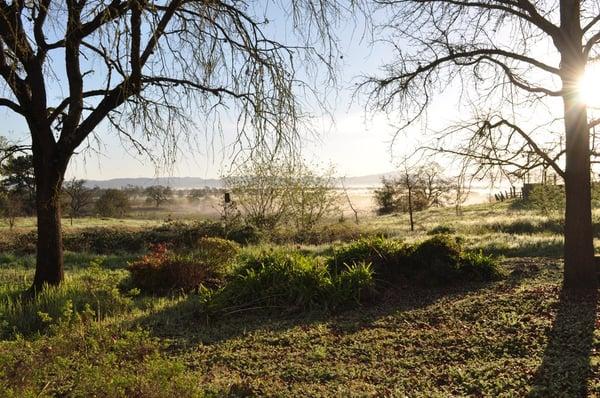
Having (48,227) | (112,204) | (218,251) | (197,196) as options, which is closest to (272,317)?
(218,251)

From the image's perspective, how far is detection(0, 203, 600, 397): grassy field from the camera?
3.55m

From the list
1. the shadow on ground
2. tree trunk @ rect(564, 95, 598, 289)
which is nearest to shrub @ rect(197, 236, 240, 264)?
the shadow on ground

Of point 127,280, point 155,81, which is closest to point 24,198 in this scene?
point 127,280

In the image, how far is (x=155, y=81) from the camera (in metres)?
6.67

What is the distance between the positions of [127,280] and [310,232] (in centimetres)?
1098

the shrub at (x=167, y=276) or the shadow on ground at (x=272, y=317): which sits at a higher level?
the shrub at (x=167, y=276)

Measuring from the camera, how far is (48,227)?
25.5 feet

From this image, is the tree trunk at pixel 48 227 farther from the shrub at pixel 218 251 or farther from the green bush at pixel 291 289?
the green bush at pixel 291 289

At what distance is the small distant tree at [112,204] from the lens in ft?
116

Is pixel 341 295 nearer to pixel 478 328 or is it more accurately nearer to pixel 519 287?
pixel 478 328

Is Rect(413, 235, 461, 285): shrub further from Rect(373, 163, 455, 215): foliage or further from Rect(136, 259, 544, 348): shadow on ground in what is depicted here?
Rect(373, 163, 455, 215): foliage

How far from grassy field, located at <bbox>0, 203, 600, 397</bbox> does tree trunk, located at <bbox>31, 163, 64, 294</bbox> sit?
1.68ft

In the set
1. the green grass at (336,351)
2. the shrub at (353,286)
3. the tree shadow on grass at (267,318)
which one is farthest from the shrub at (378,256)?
the green grass at (336,351)

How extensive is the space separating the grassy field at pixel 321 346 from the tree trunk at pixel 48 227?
512mm
